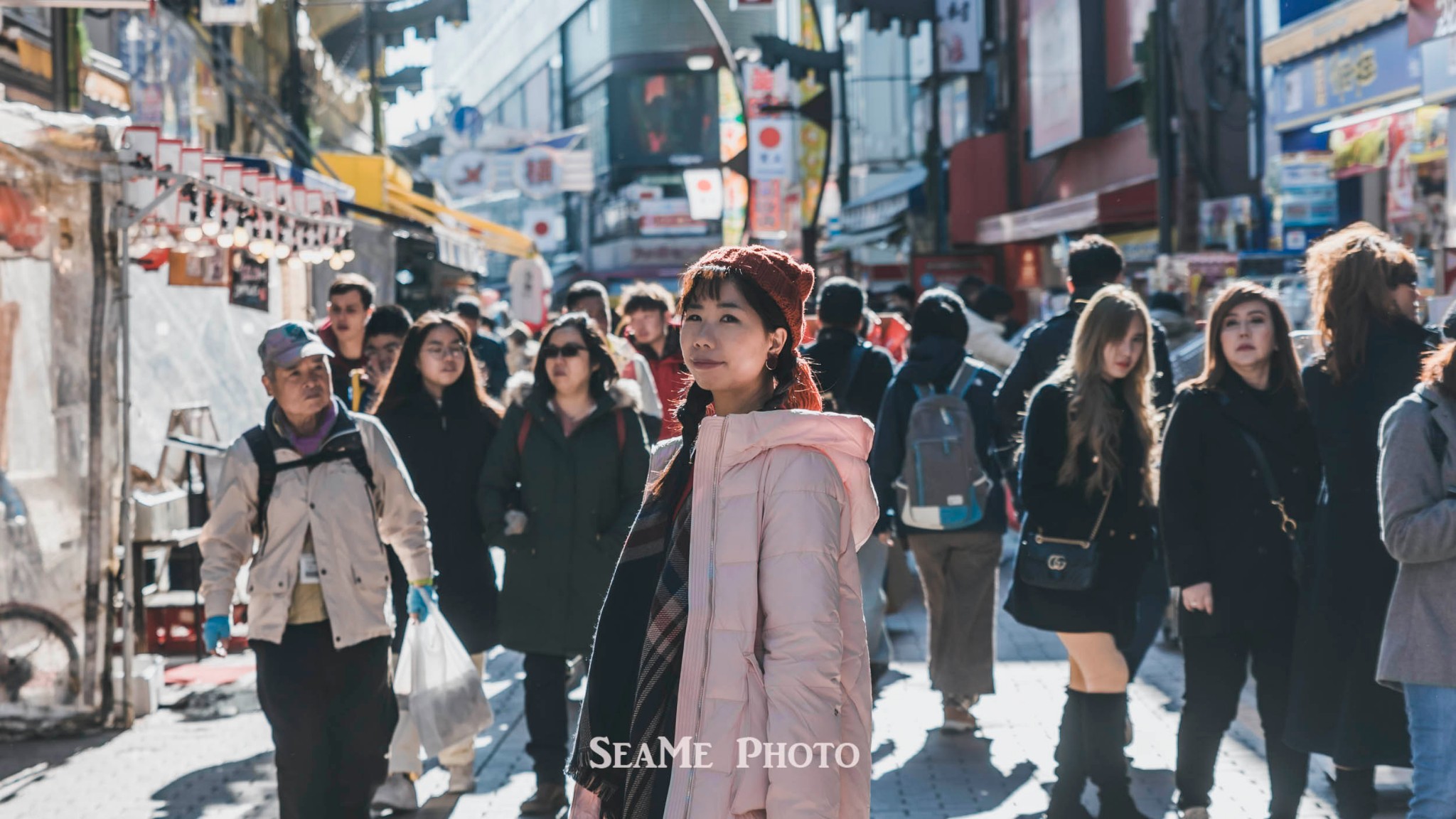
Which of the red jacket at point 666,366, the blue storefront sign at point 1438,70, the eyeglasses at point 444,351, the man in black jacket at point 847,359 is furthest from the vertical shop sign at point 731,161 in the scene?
the eyeglasses at point 444,351

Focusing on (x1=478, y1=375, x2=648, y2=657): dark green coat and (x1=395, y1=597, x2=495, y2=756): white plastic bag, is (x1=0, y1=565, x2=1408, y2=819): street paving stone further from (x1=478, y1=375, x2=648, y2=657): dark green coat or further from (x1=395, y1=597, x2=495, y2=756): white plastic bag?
(x1=478, y1=375, x2=648, y2=657): dark green coat

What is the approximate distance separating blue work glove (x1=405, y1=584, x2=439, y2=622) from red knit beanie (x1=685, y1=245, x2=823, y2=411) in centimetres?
271

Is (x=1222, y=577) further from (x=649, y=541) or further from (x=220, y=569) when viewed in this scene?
(x=220, y=569)

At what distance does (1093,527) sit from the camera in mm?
5523

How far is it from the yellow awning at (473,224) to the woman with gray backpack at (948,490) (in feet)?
44.3

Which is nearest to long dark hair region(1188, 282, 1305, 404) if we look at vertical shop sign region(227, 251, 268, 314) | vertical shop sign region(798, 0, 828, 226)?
vertical shop sign region(227, 251, 268, 314)

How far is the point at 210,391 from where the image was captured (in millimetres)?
11203

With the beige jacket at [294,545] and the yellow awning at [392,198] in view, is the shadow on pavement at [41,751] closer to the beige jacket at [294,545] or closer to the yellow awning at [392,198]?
the beige jacket at [294,545]

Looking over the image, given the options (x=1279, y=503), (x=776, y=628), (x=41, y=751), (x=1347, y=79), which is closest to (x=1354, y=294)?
(x=1279, y=503)

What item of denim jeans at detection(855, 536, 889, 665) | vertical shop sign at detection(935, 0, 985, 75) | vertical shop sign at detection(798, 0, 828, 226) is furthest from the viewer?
vertical shop sign at detection(935, 0, 985, 75)

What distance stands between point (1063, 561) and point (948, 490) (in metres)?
1.55

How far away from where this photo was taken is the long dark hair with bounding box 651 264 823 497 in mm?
2967

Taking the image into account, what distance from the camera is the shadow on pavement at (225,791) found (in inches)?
248

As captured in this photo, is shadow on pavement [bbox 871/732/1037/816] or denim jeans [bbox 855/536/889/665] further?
denim jeans [bbox 855/536/889/665]
